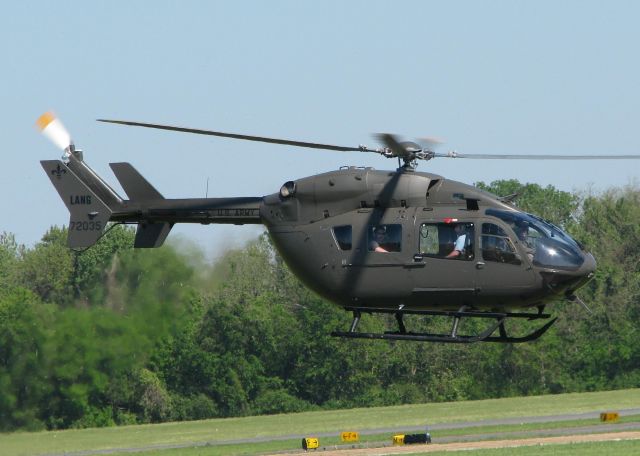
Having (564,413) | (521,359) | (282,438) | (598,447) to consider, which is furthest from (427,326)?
(598,447)

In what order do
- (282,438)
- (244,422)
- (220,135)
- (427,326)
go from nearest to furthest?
(220,135), (282,438), (244,422), (427,326)

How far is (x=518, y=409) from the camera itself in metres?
44.6

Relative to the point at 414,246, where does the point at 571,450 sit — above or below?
below

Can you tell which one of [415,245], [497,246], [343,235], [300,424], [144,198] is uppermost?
[144,198]

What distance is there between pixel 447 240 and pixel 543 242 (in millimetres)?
1677

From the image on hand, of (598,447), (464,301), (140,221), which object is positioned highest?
(140,221)

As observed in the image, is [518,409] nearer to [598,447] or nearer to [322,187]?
[598,447]

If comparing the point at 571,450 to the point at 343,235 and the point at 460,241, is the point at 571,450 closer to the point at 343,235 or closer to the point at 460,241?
the point at 460,241

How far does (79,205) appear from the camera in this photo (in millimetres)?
27594

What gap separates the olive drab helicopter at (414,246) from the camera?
22219 millimetres

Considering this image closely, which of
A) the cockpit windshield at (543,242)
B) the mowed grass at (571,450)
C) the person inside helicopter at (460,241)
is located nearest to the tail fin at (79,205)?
the person inside helicopter at (460,241)

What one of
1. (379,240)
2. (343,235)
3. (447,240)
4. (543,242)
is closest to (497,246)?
(543,242)

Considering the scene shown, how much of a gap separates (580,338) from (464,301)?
1666 inches

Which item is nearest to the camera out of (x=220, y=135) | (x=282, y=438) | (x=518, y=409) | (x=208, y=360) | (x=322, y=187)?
(x=220, y=135)
